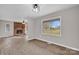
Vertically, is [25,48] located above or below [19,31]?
below

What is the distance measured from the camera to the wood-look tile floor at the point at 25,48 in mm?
1682

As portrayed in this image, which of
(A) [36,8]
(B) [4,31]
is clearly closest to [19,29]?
(B) [4,31]

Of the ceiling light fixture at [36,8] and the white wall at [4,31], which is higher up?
the ceiling light fixture at [36,8]

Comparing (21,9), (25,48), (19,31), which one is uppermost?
(21,9)

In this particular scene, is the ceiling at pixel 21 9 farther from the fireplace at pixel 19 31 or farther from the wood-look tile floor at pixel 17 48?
the wood-look tile floor at pixel 17 48

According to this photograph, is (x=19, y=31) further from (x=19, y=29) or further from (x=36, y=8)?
(x=36, y=8)

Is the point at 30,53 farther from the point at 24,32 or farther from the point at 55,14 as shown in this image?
the point at 55,14

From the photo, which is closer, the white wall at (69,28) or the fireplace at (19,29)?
the white wall at (69,28)

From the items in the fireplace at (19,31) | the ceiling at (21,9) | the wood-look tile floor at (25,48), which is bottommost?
the wood-look tile floor at (25,48)

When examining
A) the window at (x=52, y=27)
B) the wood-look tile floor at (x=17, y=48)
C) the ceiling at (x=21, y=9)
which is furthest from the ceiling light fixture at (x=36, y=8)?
the wood-look tile floor at (x=17, y=48)

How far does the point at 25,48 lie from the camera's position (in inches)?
67.1

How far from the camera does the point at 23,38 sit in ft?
5.73

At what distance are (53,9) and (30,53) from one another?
2.74 feet
